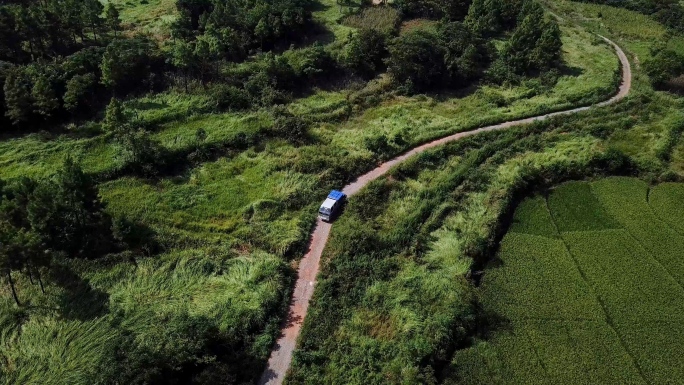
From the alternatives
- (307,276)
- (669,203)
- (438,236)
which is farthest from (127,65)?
(669,203)

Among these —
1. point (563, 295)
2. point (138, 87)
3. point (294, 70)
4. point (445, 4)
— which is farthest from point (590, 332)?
point (445, 4)

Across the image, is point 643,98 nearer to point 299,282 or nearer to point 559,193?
point 559,193

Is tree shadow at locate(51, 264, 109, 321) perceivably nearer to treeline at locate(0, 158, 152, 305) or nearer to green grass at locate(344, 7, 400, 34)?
treeline at locate(0, 158, 152, 305)

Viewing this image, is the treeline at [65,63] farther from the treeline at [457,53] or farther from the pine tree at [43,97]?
the treeline at [457,53]

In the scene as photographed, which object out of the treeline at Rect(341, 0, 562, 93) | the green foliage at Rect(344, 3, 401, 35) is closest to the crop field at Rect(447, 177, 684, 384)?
the treeline at Rect(341, 0, 562, 93)

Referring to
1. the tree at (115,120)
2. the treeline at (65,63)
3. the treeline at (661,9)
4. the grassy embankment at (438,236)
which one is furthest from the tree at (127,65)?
the treeline at (661,9)

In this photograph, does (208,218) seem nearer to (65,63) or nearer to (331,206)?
(331,206)
